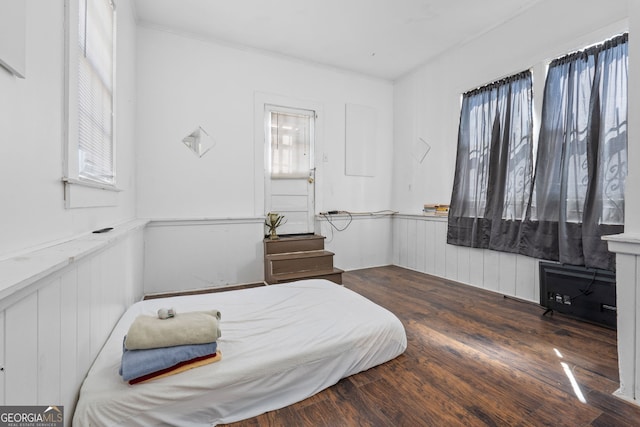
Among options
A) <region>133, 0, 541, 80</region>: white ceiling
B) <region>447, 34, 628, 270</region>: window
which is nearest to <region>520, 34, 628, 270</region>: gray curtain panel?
<region>447, 34, 628, 270</region>: window

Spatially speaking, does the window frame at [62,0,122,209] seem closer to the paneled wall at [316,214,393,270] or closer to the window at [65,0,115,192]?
the window at [65,0,115,192]

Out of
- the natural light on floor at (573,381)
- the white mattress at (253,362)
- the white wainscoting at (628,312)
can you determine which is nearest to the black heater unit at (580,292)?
the natural light on floor at (573,381)

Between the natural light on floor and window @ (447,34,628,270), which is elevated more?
window @ (447,34,628,270)

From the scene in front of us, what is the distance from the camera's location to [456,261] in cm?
362

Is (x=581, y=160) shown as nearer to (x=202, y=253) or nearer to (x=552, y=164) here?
(x=552, y=164)

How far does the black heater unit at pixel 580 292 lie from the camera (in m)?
2.19

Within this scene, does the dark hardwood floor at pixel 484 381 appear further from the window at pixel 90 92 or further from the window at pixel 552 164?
the window at pixel 90 92

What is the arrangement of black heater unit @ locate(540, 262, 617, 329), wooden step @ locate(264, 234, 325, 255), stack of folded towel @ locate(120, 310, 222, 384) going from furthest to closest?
wooden step @ locate(264, 234, 325, 255) < black heater unit @ locate(540, 262, 617, 329) < stack of folded towel @ locate(120, 310, 222, 384)

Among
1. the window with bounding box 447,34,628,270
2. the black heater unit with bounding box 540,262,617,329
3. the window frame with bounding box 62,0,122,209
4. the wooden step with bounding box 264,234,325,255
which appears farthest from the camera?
the wooden step with bounding box 264,234,325,255

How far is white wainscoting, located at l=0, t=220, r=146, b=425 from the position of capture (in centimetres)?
63

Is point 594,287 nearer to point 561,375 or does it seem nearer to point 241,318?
point 561,375

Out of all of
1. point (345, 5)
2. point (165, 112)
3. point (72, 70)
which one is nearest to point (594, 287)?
point (345, 5)

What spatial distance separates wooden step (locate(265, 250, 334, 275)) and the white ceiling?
2630mm

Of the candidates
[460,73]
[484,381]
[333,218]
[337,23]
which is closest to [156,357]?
[484,381]
